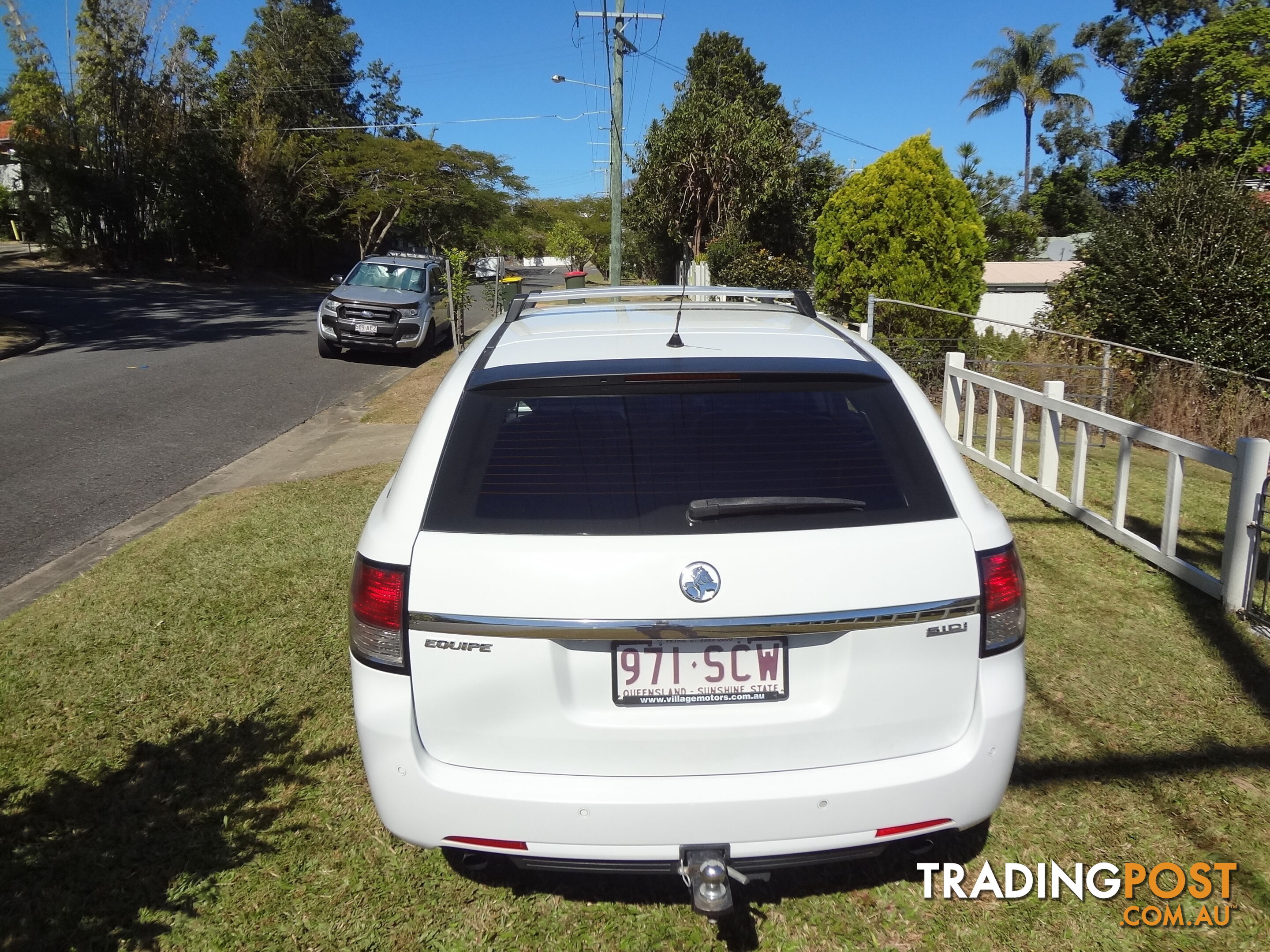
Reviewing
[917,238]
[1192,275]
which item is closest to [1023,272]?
[1192,275]

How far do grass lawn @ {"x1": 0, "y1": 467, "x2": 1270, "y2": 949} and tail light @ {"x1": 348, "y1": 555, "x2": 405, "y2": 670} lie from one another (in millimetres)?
932

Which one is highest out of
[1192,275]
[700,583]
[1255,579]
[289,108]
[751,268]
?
[289,108]

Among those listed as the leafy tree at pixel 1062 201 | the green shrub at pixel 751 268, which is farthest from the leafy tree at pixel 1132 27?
the green shrub at pixel 751 268

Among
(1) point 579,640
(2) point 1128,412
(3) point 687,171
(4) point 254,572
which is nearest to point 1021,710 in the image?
(1) point 579,640

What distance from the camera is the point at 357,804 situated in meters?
3.45

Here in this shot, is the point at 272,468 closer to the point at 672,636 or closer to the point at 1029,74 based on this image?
the point at 672,636

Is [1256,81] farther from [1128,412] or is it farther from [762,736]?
[762,736]

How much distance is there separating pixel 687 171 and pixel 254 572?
23.8 m

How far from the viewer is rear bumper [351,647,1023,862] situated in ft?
7.92

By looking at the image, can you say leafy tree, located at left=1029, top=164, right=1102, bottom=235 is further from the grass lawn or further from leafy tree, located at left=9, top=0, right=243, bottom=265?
the grass lawn

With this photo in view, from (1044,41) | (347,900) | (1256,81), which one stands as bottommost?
(347,900)

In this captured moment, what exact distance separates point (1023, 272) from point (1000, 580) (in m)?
30.7

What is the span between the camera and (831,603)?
7.78 ft

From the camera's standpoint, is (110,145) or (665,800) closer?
(665,800)
